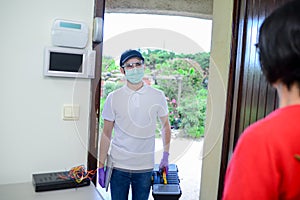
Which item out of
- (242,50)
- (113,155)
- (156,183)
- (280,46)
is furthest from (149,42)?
(280,46)

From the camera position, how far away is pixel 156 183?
211 cm

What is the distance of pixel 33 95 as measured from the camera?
145cm

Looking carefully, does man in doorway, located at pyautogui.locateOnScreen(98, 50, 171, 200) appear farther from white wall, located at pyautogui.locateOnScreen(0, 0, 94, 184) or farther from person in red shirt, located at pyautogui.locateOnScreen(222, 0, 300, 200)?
person in red shirt, located at pyautogui.locateOnScreen(222, 0, 300, 200)

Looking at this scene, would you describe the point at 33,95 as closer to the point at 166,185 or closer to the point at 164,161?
the point at 164,161

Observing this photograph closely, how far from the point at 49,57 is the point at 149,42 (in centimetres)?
64

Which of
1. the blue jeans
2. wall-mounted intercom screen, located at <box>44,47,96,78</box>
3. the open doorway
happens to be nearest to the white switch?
wall-mounted intercom screen, located at <box>44,47,96,78</box>

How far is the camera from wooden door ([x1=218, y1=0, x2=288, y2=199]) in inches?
53.8

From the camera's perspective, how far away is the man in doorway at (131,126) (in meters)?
1.79

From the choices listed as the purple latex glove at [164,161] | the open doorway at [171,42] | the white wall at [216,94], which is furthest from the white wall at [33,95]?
the white wall at [216,94]

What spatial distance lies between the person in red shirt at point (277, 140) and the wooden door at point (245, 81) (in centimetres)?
77

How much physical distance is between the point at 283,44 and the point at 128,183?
1.66 meters

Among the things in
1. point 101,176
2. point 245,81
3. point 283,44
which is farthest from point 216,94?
point 283,44

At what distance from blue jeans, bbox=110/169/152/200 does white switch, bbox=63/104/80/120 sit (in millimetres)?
603

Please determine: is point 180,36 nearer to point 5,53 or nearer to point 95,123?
point 95,123
